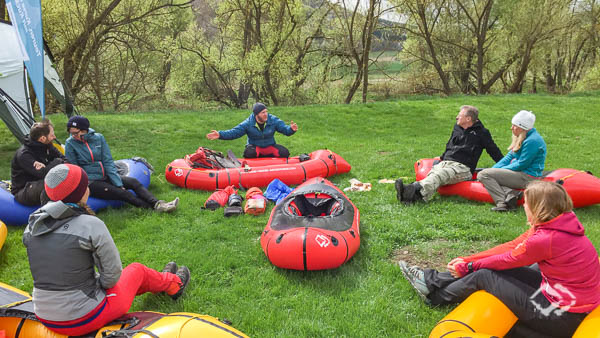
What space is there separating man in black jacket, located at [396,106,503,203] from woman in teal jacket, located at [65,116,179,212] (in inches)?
140

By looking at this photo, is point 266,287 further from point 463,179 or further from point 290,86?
point 290,86

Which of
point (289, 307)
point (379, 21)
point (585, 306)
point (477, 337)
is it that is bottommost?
point (289, 307)

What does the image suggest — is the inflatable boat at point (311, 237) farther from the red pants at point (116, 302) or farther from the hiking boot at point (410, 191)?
the hiking boot at point (410, 191)

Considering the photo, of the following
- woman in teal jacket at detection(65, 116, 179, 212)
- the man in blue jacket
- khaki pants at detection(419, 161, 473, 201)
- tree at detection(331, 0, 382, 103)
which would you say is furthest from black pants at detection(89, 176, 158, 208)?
tree at detection(331, 0, 382, 103)

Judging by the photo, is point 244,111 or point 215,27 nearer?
point 244,111

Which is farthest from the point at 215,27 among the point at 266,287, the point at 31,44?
the point at 266,287

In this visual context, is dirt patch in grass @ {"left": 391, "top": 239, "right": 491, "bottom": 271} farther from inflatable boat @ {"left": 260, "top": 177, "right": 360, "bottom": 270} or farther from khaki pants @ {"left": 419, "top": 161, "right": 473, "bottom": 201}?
khaki pants @ {"left": 419, "top": 161, "right": 473, "bottom": 201}

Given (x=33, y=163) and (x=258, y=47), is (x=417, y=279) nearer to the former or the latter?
(x=33, y=163)

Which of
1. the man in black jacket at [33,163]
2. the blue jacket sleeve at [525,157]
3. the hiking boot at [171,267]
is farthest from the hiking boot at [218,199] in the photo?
the blue jacket sleeve at [525,157]

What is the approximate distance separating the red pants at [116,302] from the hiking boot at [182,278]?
248 millimetres

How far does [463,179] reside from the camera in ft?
18.9

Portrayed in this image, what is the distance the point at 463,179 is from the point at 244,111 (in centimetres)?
873

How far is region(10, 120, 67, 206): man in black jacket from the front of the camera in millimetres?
4898

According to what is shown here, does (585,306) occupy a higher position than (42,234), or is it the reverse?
(42,234)
